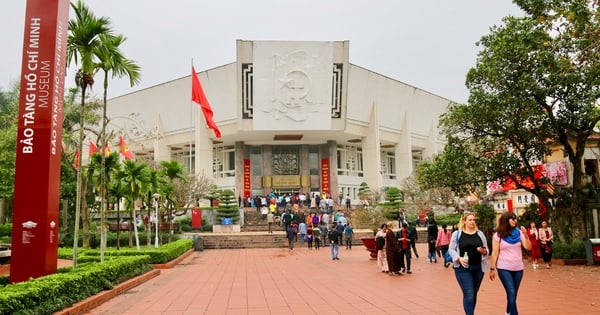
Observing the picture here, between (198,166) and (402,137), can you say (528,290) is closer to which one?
(198,166)

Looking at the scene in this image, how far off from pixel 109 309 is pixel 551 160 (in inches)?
622

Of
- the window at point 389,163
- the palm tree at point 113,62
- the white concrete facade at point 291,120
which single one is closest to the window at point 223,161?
the white concrete facade at point 291,120

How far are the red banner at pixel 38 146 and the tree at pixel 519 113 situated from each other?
32.9 ft

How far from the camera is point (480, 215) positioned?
56.2ft

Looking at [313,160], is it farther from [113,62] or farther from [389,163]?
[113,62]

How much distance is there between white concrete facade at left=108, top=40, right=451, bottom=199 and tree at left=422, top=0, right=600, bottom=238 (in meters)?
21.0

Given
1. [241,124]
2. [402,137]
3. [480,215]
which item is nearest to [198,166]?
[241,124]

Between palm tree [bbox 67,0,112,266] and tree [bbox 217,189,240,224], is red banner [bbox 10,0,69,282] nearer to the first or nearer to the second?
palm tree [bbox 67,0,112,266]

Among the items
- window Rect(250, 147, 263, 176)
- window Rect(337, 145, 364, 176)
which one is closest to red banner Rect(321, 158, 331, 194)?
window Rect(337, 145, 364, 176)

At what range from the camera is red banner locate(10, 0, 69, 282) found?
794 centimetres

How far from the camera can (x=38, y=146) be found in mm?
8055

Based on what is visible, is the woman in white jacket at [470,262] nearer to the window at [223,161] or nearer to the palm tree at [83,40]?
the palm tree at [83,40]

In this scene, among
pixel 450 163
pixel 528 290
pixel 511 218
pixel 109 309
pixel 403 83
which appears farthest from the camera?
pixel 403 83

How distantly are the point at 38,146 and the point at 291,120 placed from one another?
28177 millimetres
